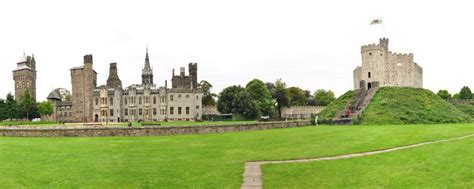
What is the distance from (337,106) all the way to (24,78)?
256 ft

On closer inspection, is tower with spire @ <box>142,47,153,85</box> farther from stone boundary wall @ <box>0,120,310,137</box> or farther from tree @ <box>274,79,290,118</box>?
stone boundary wall @ <box>0,120,310,137</box>

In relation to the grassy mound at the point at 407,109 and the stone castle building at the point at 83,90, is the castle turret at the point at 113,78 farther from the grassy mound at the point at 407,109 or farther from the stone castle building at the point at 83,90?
the grassy mound at the point at 407,109

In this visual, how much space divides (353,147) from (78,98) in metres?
75.2

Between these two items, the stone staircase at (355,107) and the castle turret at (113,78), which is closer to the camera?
the stone staircase at (355,107)

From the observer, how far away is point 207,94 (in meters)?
103

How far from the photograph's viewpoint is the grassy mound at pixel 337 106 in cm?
5391

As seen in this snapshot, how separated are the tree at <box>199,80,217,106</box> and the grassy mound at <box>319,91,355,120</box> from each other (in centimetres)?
4423

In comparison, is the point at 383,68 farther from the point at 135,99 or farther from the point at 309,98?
the point at 309,98

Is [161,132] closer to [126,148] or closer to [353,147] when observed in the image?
[126,148]

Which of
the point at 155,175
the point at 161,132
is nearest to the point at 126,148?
the point at 155,175

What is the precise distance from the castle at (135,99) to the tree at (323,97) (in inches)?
1512

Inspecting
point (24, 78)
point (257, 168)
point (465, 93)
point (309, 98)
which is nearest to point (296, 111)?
point (309, 98)

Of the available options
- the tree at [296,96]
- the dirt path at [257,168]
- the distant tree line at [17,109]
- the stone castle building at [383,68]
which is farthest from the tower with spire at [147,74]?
the dirt path at [257,168]

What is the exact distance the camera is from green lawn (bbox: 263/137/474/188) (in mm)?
12789
